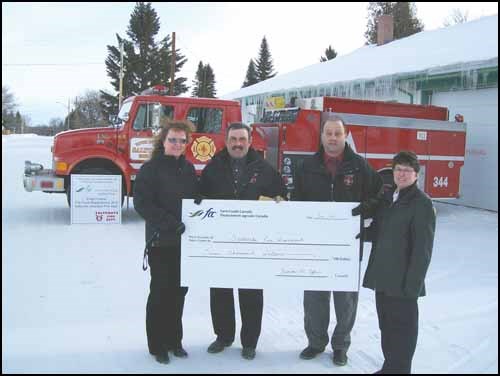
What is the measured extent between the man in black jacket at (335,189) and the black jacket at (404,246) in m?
0.29

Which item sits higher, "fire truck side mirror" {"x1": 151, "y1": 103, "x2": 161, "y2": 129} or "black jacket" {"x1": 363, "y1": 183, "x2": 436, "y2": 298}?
"fire truck side mirror" {"x1": 151, "y1": 103, "x2": 161, "y2": 129}

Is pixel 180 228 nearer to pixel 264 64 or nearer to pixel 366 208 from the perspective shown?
pixel 366 208

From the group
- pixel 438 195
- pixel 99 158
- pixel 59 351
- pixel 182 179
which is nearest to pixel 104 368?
pixel 59 351

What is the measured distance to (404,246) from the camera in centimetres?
333

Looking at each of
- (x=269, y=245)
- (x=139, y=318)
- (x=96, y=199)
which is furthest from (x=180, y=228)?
(x=96, y=199)

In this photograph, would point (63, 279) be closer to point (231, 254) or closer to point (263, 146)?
point (231, 254)

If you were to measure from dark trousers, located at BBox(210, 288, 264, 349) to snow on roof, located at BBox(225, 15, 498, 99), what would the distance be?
29.7 ft

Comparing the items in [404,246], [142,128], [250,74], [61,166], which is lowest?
[404,246]

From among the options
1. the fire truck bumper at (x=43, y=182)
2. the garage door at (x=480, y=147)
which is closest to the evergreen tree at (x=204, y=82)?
the garage door at (x=480, y=147)

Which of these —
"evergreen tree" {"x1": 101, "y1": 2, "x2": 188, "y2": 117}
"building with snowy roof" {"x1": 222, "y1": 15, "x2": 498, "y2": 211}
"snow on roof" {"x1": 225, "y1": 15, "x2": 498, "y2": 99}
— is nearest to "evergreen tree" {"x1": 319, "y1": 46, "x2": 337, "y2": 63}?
"evergreen tree" {"x1": 101, "y1": 2, "x2": 188, "y2": 117}

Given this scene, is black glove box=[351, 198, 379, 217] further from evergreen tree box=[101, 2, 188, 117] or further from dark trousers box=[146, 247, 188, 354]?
evergreen tree box=[101, 2, 188, 117]

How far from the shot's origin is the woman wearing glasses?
3.67 m

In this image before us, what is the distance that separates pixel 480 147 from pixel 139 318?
10.2m

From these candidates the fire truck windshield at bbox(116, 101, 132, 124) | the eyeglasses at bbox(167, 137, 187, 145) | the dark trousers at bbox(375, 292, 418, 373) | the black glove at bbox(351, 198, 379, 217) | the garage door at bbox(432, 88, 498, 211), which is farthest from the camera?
the garage door at bbox(432, 88, 498, 211)
